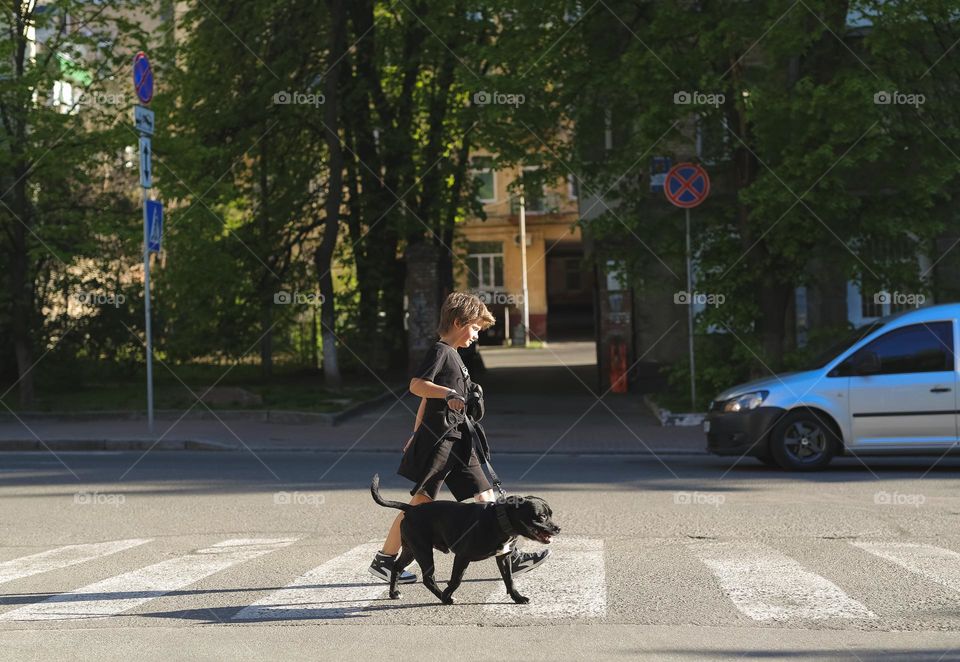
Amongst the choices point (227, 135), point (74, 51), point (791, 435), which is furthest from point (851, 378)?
point (227, 135)

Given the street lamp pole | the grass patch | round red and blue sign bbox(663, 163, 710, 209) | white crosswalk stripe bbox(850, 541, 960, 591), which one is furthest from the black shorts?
the street lamp pole

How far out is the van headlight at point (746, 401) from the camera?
48.4 ft

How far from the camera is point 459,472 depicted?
7.57 meters

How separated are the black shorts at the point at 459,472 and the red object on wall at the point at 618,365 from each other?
1960 centimetres

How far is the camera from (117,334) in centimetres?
2750

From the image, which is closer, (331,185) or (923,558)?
(923,558)

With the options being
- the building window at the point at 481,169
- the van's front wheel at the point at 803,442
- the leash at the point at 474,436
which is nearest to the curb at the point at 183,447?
the van's front wheel at the point at 803,442

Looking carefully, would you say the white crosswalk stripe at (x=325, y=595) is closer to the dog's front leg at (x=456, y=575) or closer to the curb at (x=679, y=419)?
the dog's front leg at (x=456, y=575)

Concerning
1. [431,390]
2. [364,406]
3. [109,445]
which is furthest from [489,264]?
[431,390]

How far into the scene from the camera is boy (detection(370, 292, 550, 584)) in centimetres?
738

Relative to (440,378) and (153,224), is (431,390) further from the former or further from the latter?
(153,224)

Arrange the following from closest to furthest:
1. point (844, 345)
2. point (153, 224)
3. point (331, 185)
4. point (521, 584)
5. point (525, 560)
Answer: point (525, 560), point (521, 584), point (844, 345), point (153, 224), point (331, 185)

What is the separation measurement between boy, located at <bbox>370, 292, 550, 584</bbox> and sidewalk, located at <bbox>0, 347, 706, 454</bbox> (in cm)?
978

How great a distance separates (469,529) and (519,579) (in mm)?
1175
